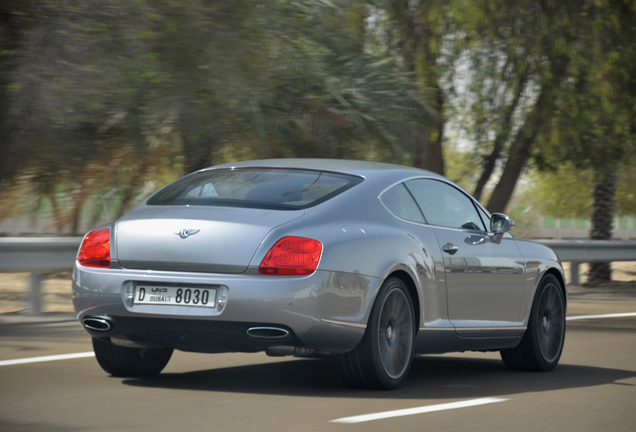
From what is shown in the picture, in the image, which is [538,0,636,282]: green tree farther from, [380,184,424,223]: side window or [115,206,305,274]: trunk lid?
[115,206,305,274]: trunk lid

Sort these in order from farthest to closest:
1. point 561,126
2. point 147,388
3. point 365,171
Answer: point 561,126 → point 365,171 → point 147,388

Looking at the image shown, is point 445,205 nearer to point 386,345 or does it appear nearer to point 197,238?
point 386,345

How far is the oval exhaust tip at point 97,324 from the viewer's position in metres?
6.38

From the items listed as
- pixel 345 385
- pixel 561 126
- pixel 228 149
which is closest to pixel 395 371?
pixel 345 385

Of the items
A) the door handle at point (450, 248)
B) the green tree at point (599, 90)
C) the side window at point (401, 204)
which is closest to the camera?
the side window at point (401, 204)

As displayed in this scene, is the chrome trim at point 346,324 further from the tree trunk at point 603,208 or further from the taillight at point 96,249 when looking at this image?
the tree trunk at point 603,208

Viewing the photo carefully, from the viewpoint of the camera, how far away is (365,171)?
7.14 metres

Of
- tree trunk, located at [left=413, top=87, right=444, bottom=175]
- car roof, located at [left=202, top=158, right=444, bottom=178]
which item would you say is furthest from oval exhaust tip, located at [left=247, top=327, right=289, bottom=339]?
tree trunk, located at [left=413, top=87, right=444, bottom=175]

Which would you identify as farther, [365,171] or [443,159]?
[443,159]

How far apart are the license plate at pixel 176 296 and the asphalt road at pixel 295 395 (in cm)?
56

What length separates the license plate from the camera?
6.14 m

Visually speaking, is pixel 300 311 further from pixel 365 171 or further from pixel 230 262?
pixel 365 171

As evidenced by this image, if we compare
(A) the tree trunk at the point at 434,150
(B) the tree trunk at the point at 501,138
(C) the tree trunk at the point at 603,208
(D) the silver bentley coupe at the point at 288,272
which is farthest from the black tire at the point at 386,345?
(C) the tree trunk at the point at 603,208

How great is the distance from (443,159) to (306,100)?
3955mm
